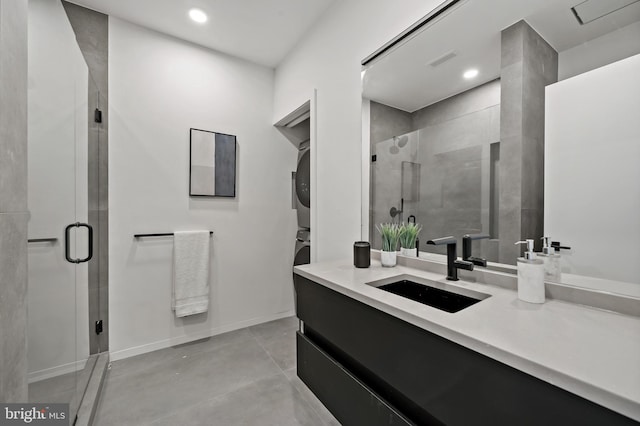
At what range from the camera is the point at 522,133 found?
98 centimetres

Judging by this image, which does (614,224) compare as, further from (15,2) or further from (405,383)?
(15,2)

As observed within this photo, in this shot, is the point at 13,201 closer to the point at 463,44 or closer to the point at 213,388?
the point at 213,388

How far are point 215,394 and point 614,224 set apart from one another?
2126 millimetres

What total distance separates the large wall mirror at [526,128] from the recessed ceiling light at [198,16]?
1499mm

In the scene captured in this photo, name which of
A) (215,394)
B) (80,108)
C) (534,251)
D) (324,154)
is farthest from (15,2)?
(215,394)

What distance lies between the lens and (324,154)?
1996 mm

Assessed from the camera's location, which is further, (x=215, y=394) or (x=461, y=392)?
(x=215, y=394)

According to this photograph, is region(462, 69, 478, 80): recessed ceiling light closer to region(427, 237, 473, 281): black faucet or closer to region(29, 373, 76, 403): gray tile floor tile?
region(427, 237, 473, 281): black faucet

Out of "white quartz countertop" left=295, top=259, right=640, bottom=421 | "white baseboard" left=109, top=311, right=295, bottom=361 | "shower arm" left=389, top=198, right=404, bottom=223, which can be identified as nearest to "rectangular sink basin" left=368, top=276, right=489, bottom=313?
"white quartz countertop" left=295, top=259, right=640, bottom=421

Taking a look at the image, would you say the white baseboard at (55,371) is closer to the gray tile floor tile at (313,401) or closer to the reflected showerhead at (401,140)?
the gray tile floor tile at (313,401)

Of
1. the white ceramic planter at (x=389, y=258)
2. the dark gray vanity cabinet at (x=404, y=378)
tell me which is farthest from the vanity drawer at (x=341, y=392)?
the white ceramic planter at (x=389, y=258)

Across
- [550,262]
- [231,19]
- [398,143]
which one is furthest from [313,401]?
[231,19]

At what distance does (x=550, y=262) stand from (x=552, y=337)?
16.4 inches

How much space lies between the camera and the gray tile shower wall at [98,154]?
183 cm
